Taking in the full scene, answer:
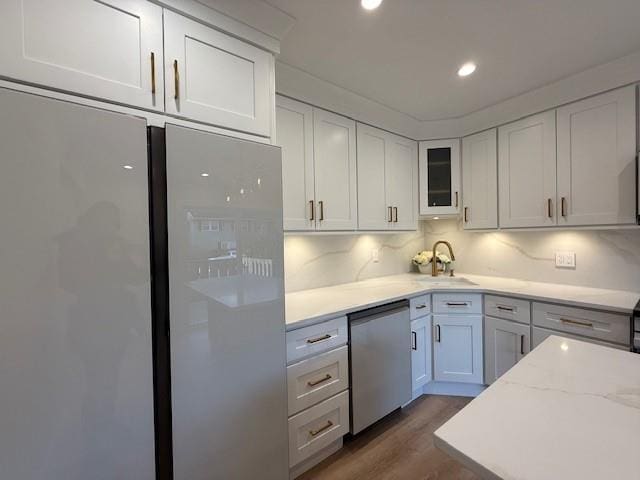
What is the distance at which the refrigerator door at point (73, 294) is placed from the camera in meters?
0.84

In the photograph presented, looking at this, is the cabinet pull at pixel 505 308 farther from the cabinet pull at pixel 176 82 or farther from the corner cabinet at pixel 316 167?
the cabinet pull at pixel 176 82

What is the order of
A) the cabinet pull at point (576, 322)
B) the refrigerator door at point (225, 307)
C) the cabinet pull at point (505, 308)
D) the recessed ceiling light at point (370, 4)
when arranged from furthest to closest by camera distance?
1. the cabinet pull at point (505, 308)
2. the cabinet pull at point (576, 322)
3. the recessed ceiling light at point (370, 4)
4. the refrigerator door at point (225, 307)

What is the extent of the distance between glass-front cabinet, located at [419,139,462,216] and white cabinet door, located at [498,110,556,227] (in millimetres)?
378

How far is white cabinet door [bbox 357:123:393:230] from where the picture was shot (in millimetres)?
2309

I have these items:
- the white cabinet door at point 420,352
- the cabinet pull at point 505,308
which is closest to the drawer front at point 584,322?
the cabinet pull at point 505,308

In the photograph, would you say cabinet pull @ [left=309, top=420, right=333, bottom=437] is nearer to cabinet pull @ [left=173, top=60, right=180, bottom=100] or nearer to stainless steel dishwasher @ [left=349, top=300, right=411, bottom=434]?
stainless steel dishwasher @ [left=349, top=300, right=411, bottom=434]

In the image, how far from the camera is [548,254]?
2.46m

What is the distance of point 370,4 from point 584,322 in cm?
216

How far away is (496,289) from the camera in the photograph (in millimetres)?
2230

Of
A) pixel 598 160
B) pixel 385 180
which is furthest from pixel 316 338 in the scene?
pixel 598 160

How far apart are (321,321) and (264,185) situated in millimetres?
810

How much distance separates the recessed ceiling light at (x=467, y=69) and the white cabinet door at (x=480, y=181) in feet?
2.44

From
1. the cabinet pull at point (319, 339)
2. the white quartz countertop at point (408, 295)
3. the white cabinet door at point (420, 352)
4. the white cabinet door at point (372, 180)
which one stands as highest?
the white cabinet door at point (372, 180)

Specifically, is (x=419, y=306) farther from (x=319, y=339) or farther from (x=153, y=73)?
(x=153, y=73)
